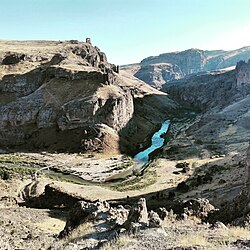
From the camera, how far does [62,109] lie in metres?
101

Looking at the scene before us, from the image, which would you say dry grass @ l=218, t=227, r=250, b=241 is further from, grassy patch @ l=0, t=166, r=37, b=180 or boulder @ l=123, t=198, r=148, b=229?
grassy patch @ l=0, t=166, r=37, b=180

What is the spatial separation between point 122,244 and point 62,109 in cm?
8598

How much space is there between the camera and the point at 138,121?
12925 centimetres

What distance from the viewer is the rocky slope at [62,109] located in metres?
96.4

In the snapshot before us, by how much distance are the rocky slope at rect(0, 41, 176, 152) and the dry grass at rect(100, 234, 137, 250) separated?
7515 cm

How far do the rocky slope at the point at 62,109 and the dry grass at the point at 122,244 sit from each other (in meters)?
75.2

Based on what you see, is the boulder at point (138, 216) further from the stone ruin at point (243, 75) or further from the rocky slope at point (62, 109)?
the stone ruin at point (243, 75)

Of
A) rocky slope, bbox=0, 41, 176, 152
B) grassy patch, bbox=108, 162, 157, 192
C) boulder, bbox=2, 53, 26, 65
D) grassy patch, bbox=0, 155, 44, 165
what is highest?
boulder, bbox=2, 53, 26, 65

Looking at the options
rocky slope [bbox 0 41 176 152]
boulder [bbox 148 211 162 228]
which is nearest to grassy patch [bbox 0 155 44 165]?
rocky slope [bbox 0 41 176 152]

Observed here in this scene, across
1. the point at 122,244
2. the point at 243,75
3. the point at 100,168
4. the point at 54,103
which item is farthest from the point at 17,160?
the point at 243,75

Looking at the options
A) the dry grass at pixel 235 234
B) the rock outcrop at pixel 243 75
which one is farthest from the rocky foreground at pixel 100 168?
the rock outcrop at pixel 243 75

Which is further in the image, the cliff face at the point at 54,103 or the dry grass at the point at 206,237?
the cliff face at the point at 54,103

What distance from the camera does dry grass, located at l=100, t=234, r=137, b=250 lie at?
16650 millimetres

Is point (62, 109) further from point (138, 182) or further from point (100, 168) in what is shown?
point (138, 182)
